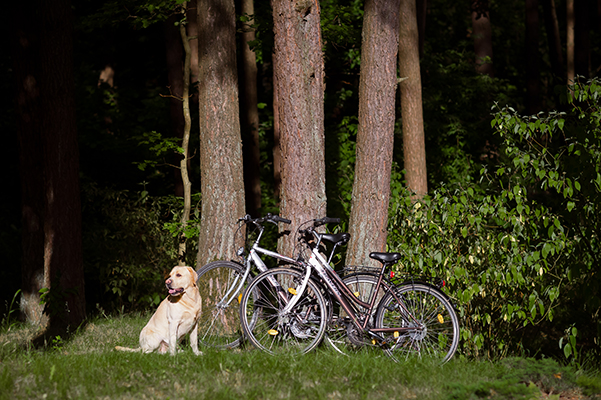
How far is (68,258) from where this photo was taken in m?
7.48

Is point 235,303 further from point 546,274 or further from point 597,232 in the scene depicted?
point 597,232

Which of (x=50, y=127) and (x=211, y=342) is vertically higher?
(x=50, y=127)

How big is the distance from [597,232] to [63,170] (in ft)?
20.7

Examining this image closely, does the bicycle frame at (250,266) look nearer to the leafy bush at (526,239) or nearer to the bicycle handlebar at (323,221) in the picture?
the bicycle handlebar at (323,221)

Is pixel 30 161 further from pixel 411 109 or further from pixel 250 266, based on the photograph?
pixel 411 109

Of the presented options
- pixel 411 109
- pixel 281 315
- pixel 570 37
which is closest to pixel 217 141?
pixel 281 315

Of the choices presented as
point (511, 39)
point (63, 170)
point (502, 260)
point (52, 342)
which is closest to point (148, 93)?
point (63, 170)

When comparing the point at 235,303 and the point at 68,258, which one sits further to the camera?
the point at 68,258

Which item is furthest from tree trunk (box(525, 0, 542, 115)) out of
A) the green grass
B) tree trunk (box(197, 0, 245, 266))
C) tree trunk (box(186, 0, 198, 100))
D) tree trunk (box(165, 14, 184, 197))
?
the green grass

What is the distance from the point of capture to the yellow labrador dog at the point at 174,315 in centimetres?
518

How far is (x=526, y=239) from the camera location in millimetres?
5188

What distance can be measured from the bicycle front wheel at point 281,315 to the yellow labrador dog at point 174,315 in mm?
489

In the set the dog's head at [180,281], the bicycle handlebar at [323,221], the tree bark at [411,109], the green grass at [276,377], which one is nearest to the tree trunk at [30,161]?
the green grass at [276,377]

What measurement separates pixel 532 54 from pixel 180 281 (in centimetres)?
1485
